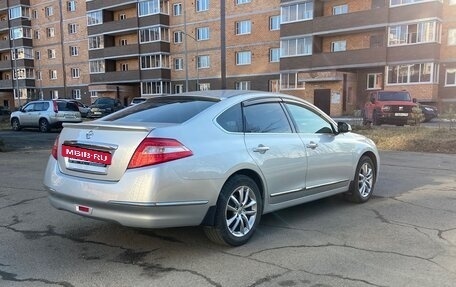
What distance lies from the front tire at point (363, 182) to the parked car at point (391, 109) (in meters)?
13.6

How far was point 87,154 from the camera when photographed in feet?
13.3

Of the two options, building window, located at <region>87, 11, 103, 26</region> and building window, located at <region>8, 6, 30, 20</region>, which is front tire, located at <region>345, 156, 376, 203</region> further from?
building window, located at <region>8, 6, 30, 20</region>

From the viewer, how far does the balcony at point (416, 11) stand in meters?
30.0

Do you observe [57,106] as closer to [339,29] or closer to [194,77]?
[339,29]

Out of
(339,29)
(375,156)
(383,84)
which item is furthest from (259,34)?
(375,156)

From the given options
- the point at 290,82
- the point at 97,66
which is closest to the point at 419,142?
the point at 290,82

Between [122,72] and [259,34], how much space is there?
1762 centimetres

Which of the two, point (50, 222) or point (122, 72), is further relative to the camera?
point (122, 72)

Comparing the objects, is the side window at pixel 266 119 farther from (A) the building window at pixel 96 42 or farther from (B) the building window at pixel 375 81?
(A) the building window at pixel 96 42

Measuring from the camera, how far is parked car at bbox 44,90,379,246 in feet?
12.3

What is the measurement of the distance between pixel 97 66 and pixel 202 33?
15348 mm

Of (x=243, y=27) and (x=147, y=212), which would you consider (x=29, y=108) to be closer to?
(x=147, y=212)

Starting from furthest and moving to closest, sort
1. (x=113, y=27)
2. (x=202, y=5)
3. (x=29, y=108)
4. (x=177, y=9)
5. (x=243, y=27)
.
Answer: (x=113, y=27) → (x=177, y=9) → (x=202, y=5) → (x=243, y=27) → (x=29, y=108)

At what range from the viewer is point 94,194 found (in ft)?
12.7
